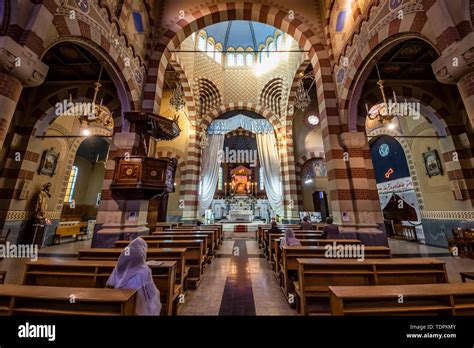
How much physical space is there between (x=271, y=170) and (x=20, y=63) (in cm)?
1198

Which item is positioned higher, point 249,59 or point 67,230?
point 249,59

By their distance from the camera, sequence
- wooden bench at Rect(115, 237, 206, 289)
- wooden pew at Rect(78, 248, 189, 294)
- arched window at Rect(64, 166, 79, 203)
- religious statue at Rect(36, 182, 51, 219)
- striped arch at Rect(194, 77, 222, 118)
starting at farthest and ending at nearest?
arched window at Rect(64, 166, 79, 203) → striped arch at Rect(194, 77, 222, 118) → religious statue at Rect(36, 182, 51, 219) → wooden bench at Rect(115, 237, 206, 289) → wooden pew at Rect(78, 248, 189, 294)

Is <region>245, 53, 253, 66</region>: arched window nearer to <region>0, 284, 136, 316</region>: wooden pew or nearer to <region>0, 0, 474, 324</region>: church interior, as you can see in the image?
<region>0, 0, 474, 324</region>: church interior

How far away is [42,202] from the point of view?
7262 millimetres

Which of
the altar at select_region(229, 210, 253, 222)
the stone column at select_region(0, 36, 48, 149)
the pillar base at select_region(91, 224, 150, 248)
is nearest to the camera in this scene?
the stone column at select_region(0, 36, 48, 149)

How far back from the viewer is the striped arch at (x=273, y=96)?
12.6 metres

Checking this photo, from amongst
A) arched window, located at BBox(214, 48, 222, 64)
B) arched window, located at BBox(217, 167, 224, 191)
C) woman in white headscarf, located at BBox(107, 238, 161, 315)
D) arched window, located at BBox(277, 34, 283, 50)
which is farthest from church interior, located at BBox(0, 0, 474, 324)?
arched window, located at BBox(217, 167, 224, 191)

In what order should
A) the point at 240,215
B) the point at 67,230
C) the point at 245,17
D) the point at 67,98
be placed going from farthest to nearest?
the point at 240,215 < the point at 67,230 < the point at 245,17 < the point at 67,98

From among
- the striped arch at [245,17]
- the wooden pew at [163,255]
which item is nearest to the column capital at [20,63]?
the wooden pew at [163,255]

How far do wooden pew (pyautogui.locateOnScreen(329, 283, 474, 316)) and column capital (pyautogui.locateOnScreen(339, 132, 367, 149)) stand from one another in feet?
14.5

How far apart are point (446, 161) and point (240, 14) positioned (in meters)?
9.49

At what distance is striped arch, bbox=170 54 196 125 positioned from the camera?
9984 mm

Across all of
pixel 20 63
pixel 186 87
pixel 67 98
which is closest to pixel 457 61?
pixel 20 63

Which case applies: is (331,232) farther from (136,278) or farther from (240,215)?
(240,215)
